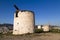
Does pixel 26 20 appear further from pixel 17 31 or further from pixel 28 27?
pixel 17 31

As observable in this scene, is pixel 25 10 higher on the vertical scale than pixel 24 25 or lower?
higher

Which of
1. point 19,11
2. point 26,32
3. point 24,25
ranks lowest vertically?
point 26,32

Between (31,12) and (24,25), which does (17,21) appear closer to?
(24,25)

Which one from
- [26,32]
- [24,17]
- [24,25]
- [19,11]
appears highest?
[19,11]

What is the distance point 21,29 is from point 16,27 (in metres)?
1.09

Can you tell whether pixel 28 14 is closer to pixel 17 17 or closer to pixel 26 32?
pixel 17 17

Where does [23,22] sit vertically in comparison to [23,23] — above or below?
above

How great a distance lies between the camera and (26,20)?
18.3 meters

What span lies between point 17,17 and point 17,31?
103 inches

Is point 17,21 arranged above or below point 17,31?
above

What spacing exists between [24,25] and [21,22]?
2.55ft

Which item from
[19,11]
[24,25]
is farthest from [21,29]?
[19,11]

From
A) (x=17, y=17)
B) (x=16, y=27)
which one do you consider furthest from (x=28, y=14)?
(x=16, y=27)

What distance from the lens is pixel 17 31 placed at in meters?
18.7
